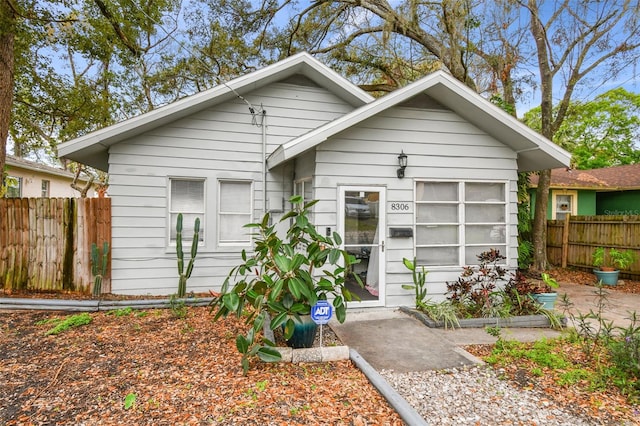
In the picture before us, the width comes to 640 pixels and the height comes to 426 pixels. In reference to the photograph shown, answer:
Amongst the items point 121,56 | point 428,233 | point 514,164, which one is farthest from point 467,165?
point 121,56

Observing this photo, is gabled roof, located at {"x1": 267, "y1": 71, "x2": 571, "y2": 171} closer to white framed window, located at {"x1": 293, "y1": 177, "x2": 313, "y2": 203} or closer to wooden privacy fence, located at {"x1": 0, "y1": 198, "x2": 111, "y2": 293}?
white framed window, located at {"x1": 293, "y1": 177, "x2": 313, "y2": 203}

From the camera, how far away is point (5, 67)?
22.8 feet

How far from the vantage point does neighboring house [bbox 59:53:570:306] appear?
5.57 m

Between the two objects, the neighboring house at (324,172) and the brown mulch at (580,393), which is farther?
the neighboring house at (324,172)

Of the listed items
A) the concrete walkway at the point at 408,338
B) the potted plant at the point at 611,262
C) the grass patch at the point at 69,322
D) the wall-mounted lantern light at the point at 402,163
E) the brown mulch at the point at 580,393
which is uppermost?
the wall-mounted lantern light at the point at 402,163

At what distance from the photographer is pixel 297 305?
3.61 meters

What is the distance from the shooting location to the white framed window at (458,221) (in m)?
5.87

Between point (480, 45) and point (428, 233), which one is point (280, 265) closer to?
point (428, 233)

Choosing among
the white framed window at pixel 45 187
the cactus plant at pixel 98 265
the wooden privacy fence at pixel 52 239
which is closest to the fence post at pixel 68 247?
the wooden privacy fence at pixel 52 239

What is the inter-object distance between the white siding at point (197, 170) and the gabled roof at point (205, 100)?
0.19 meters

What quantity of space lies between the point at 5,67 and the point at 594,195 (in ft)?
62.2

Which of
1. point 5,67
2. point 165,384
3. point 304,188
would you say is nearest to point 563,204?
A: point 304,188

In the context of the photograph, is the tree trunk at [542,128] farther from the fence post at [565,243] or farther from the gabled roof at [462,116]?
the gabled roof at [462,116]

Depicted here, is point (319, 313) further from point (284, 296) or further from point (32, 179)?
point (32, 179)
